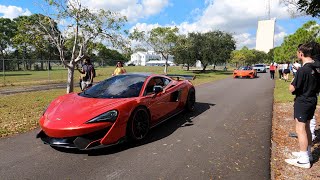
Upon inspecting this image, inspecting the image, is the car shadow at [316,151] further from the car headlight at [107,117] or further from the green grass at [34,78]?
the green grass at [34,78]

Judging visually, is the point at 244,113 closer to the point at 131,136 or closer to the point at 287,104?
the point at 287,104

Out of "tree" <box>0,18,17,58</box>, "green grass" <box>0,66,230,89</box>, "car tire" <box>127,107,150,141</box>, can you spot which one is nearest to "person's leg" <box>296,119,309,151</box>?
"car tire" <box>127,107,150,141</box>

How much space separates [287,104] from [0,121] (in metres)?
8.96

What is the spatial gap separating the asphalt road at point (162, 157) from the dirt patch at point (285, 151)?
0.14 metres

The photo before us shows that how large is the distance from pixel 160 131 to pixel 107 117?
1.79 metres

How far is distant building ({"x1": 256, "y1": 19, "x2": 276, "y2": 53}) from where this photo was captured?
14559 centimetres

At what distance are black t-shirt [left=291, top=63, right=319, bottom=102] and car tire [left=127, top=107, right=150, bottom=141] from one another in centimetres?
268

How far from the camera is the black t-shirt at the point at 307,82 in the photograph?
392cm

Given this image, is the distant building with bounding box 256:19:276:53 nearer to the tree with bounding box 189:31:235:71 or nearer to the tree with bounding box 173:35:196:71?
the tree with bounding box 189:31:235:71

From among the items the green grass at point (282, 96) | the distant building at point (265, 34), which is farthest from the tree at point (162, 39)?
the distant building at point (265, 34)

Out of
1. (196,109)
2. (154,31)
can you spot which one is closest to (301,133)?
(196,109)

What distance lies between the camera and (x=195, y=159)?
436 centimetres

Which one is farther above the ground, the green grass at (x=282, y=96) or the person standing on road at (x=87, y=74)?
the person standing on road at (x=87, y=74)

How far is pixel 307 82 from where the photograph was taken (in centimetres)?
395
